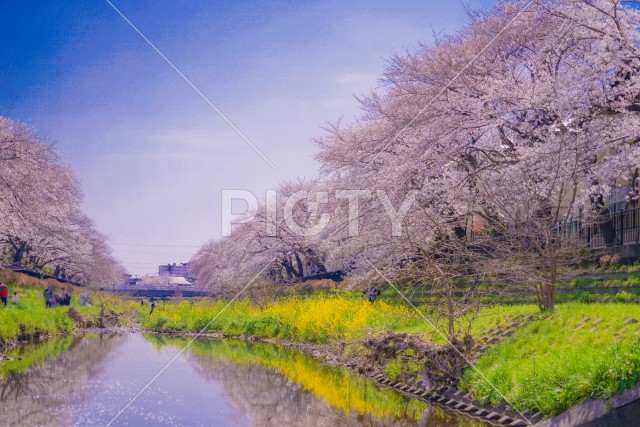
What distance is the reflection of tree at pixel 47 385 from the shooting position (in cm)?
1259

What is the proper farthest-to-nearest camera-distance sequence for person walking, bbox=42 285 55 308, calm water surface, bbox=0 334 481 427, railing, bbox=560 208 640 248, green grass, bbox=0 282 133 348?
person walking, bbox=42 285 55 308, green grass, bbox=0 282 133 348, railing, bbox=560 208 640 248, calm water surface, bbox=0 334 481 427

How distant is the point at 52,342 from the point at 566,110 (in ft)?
72.6

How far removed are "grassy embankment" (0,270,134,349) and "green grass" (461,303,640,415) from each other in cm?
1895

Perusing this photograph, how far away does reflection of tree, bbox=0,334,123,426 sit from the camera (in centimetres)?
1259

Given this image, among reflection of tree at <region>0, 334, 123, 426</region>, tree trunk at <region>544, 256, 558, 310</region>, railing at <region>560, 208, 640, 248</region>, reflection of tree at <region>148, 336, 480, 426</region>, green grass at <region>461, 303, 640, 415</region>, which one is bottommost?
reflection of tree at <region>148, 336, 480, 426</region>

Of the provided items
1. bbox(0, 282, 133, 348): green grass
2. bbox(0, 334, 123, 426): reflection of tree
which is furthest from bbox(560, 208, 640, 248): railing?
bbox(0, 282, 133, 348): green grass

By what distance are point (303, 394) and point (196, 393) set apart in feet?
8.40

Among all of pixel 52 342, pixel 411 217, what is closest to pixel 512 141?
pixel 411 217

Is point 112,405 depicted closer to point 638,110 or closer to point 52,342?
point 638,110

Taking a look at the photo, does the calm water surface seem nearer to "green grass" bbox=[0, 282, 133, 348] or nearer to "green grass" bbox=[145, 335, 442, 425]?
"green grass" bbox=[145, 335, 442, 425]

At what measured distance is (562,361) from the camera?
11.2 meters

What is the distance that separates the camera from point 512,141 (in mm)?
20203

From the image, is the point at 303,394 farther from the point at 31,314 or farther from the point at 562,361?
the point at 31,314

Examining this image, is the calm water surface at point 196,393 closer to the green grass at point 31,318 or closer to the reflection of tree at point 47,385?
the reflection of tree at point 47,385
